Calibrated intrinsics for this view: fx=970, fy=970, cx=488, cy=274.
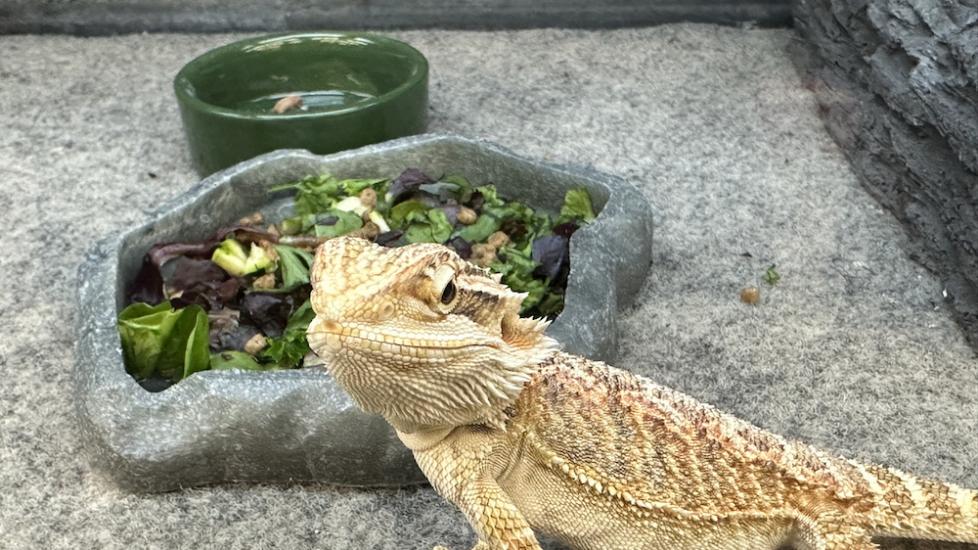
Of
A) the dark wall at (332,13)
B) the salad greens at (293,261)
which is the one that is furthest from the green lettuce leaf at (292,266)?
the dark wall at (332,13)

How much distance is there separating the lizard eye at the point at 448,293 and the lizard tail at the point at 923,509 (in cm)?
69

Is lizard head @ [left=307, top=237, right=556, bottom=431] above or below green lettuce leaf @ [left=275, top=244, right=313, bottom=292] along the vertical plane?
above

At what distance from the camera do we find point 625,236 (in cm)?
213

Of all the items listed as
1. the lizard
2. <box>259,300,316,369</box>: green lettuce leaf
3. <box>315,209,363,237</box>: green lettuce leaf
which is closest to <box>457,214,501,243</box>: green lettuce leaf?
<box>315,209,363,237</box>: green lettuce leaf

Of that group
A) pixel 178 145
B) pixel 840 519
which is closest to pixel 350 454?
pixel 840 519

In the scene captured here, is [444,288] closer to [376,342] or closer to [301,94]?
[376,342]

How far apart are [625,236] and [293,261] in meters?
0.73

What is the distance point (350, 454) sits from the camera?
1723mm

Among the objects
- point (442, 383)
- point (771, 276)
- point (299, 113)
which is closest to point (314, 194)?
point (299, 113)

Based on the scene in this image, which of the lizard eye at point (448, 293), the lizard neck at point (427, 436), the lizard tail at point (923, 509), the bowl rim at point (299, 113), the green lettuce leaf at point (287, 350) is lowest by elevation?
the green lettuce leaf at point (287, 350)

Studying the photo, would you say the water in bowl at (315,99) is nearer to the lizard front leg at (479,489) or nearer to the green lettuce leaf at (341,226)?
the green lettuce leaf at (341,226)

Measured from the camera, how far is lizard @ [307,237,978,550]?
3.65ft

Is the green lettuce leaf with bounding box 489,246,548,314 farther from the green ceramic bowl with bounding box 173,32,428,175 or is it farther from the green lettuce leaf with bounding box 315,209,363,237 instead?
the green ceramic bowl with bounding box 173,32,428,175

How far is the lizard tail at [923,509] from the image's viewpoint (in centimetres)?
133
